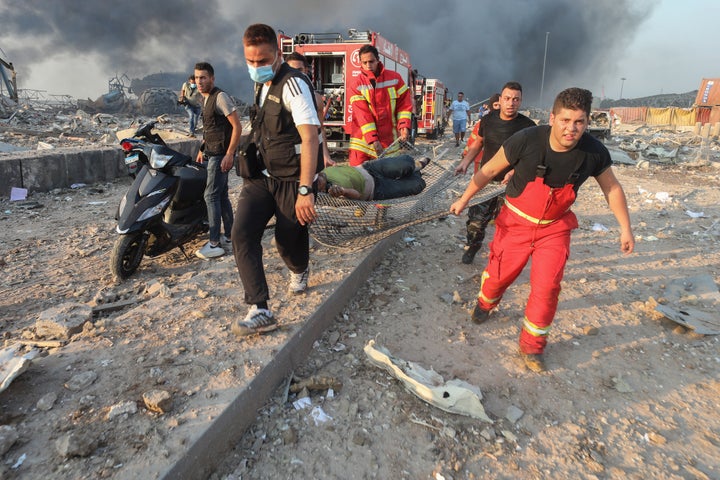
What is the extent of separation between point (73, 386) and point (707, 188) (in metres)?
10.3

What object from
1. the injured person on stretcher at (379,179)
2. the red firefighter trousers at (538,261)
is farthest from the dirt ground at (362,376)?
the injured person on stretcher at (379,179)

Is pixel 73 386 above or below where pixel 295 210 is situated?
below

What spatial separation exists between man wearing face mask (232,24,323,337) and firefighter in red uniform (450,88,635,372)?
100cm

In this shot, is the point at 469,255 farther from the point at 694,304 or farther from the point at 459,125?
the point at 459,125

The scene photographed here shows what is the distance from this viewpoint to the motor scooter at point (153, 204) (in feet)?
10.4

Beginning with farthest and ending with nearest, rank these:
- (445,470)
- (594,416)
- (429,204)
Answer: (429,204) → (594,416) → (445,470)

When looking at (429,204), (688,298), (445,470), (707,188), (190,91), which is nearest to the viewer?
(445,470)

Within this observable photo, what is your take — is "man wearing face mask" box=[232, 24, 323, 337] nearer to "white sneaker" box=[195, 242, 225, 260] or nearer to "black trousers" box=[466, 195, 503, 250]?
"white sneaker" box=[195, 242, 225, 260]

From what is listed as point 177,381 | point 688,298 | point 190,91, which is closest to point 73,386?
point 177,381

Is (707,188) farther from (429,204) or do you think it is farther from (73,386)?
(73,386)

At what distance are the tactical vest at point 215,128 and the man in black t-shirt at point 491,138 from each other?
205 cm

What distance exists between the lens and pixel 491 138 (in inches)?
149

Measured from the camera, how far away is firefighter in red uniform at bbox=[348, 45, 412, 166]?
178 inches

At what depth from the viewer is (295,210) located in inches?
96.9
